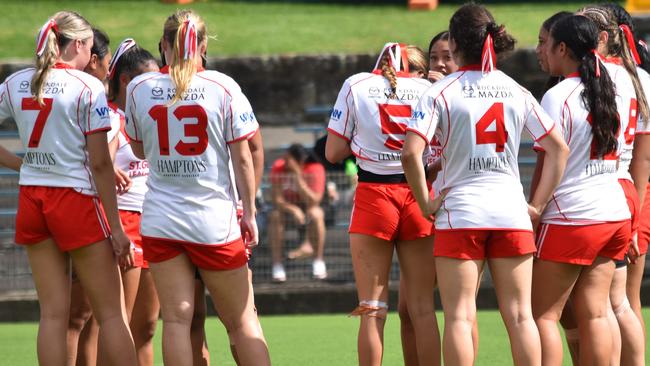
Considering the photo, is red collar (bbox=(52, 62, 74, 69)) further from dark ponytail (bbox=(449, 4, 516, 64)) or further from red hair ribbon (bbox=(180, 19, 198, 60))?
dark ponytail (bbox=(449, 4, 516, 64))

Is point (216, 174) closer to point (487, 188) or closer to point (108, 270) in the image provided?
point (108, 270)

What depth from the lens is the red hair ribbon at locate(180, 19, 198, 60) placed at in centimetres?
486

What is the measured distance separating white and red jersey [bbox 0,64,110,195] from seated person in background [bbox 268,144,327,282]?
4.63 metres

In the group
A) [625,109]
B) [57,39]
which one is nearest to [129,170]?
[57,39]

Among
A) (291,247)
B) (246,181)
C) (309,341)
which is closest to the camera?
(246,181)

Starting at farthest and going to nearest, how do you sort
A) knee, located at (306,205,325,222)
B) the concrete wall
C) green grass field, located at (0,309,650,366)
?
the concrete wall → knee, located at (306,205,325,222) → green grass field, located at (0,309,650,366)

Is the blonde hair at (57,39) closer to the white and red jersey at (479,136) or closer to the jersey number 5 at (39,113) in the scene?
the jersey number 5 at (39,113)

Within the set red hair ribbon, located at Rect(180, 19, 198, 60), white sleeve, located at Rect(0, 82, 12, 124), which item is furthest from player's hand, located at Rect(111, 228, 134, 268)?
red hair ribbon, located at Rect(180, 19, 198, 60)

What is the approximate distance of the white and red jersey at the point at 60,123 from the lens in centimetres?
508

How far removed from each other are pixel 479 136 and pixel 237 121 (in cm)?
107

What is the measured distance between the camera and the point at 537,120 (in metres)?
4.84

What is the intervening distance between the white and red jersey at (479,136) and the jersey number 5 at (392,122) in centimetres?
63

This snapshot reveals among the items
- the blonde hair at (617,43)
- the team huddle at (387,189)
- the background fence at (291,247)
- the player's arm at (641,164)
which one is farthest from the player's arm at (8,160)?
the background fence at (291,247)

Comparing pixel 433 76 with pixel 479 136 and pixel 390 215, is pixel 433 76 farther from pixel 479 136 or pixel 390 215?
pixel 479 136
